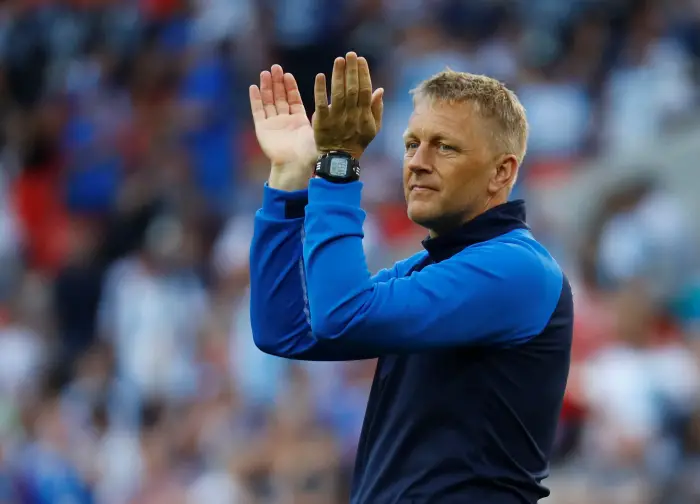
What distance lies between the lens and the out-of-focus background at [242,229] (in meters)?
6.44

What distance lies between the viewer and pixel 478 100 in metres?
2.87

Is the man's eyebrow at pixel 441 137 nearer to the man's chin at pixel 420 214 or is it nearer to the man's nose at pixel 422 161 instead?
the man's nose at pixel 422 161

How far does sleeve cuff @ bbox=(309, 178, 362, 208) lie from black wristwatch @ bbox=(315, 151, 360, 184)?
0.04 feet

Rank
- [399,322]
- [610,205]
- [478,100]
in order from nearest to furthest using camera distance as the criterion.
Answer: [399,322]
[478,100]
[610,205]

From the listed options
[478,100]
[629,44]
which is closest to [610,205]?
[629,44]

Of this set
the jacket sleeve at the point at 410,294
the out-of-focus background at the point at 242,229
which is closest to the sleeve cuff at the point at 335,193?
the jacket sleeve at the point at 410,294

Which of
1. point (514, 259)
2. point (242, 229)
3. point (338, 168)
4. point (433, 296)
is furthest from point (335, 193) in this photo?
point (242, 229)

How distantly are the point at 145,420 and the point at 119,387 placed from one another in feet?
1.41

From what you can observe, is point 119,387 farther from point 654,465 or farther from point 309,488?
point 654,465

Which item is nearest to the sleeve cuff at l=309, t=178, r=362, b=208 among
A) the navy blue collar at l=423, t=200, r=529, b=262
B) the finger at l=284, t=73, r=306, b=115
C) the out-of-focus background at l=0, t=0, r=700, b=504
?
the navy blue collar at l=423, t=200, r=529, b=262

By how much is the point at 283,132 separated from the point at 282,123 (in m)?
0.04

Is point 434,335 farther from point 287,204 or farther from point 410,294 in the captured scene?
point 287,204

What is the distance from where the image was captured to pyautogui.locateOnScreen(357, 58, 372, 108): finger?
8.96ft

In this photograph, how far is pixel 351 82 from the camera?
2.73 metres
